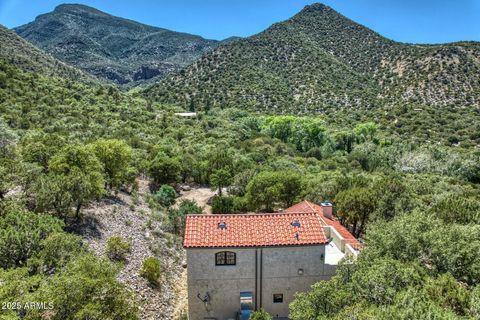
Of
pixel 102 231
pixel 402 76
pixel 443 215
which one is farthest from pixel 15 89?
pixel 402 76

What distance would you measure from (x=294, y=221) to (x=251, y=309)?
528 cm

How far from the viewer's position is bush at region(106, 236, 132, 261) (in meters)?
22.7

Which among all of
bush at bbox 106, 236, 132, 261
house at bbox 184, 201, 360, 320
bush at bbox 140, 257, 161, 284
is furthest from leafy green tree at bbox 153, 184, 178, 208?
house at bbox 184, 201, 360, 320

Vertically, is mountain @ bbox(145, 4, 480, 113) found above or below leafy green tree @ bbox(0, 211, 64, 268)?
above

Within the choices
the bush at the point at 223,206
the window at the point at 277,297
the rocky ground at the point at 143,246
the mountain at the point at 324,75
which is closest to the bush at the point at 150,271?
the rocky ground at the point at 143,246

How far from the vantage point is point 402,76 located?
102 metres

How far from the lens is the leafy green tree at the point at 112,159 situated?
34469mm

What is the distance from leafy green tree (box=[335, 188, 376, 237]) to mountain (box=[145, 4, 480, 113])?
67603mm

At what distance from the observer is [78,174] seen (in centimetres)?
2398

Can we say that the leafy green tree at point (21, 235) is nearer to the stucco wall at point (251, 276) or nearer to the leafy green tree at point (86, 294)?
the leafy green tree at point (86, 294)

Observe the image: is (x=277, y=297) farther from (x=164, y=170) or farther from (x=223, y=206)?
(x=164, y=170)

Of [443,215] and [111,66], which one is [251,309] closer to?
[443,215]

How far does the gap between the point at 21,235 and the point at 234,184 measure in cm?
2879

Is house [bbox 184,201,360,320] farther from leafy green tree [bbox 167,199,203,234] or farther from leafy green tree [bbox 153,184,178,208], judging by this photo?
leafy green tree [bbox 153,184,178,208]
